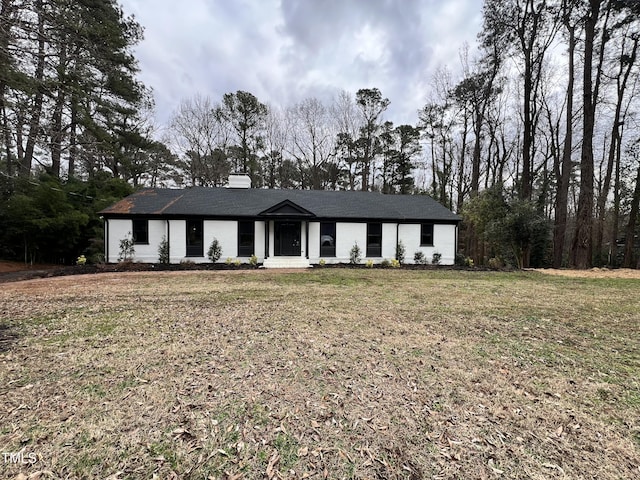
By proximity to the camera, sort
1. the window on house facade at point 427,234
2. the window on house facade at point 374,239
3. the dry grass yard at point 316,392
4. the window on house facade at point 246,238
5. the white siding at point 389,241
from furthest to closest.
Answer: the window on house facade at point 427,234 < the window on house facade at point 374,239 < the white siding at point 389,241 < the window on house facade at point 246,238 < the dry grass yard at point 316,392

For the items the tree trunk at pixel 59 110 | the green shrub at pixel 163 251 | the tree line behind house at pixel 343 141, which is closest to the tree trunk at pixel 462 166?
the tree line behind house at pixel 343 141

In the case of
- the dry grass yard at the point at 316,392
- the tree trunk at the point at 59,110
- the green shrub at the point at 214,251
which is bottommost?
the dry grass yard at the point at 316,392

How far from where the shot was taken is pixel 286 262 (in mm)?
14664

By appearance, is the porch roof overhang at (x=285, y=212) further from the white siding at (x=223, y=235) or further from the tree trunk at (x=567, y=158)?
the tree trunk at (x=567, y=158)

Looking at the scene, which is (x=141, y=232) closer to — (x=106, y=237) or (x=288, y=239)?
(x=106, y=237)

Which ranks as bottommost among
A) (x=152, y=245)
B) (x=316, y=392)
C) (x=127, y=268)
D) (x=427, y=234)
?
(x=316, y=392)

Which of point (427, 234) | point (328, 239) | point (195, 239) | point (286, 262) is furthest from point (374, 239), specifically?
point (195, 239)

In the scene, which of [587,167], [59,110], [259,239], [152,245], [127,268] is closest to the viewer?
[59,110]

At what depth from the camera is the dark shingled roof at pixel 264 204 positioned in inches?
579

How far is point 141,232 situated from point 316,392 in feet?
48.3

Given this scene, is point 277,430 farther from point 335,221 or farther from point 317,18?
point 317,18

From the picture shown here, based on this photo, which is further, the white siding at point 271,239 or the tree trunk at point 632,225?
the tree trunk at point 632,225

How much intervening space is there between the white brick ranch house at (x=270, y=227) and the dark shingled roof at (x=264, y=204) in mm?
50

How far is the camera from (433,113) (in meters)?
24.5
